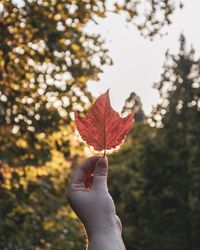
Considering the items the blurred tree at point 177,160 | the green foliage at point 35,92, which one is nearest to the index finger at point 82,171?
the green foliage at point 35,92

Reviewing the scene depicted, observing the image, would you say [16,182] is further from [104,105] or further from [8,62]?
[104,105]

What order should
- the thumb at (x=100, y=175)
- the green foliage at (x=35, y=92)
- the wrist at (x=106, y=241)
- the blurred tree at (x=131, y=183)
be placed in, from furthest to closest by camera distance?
the blurred tree at (x=131, y=183) < the green foliage at (x=35, y=92) < the thumb at (x=100, y=175) < the wrist at (x=106, y=241)

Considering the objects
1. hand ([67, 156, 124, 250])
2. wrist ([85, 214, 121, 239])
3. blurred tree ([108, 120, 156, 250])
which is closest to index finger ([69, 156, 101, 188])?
hand ([67, 156, 124, 250])

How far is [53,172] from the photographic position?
1010 centimetres

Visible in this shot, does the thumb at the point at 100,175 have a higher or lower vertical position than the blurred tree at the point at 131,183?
higher

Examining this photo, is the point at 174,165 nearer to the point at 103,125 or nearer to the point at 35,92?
the point at 35,92

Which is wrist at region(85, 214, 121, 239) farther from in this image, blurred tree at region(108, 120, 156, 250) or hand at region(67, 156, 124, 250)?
blurred tree at region(108, 120, 156, 250)

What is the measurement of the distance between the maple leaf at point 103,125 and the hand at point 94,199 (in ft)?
0.19

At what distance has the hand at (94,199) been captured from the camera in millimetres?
1689

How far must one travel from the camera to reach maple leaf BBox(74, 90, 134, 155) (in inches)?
69.4

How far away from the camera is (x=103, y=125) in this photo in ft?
5.84

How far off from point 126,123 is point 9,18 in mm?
7458

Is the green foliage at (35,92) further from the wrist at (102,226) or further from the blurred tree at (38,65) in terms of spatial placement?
the wrist at (102,226)

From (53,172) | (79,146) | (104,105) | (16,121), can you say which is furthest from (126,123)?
(53,172)
